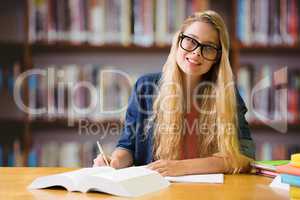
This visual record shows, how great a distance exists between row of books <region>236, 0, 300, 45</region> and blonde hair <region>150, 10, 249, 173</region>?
999 mm

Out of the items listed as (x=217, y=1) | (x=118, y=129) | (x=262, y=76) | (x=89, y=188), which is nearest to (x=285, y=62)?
(x=262, y=76)

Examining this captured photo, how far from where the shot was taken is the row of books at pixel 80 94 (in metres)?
2.85

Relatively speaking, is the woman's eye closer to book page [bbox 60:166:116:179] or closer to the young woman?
the young woman

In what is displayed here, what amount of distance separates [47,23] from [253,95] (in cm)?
123

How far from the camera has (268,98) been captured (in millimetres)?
2885

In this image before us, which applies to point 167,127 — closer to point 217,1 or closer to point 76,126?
point 76,126

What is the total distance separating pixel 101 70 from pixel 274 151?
1.11 metres

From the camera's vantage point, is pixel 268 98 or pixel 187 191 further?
pixel 268 98

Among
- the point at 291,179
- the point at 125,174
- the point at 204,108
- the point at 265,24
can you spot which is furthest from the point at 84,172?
the point at 265,24

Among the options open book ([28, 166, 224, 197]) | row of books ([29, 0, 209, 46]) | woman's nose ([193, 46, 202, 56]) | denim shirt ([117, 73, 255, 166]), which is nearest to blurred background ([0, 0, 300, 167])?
row of books ([29, 0, 209, 46])

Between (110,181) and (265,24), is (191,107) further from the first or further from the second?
(265,24)

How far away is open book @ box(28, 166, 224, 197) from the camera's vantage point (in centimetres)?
127

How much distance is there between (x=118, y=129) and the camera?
294cm

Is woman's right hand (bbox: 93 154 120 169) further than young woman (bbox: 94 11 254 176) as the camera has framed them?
No
